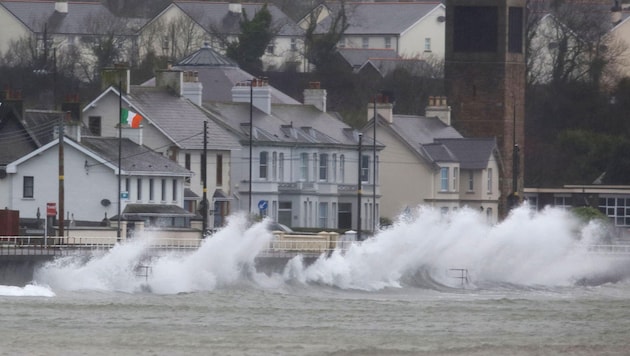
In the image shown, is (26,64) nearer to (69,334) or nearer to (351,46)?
(351,46)

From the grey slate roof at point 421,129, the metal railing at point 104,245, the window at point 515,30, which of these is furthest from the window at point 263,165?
the window at point 515,30

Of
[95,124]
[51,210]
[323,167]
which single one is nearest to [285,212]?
[323,167]

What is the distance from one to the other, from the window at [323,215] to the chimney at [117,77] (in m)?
11.1

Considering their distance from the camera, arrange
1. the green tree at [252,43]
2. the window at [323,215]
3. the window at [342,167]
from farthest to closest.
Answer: the green tree at [252,43], the window at [342,167], the window at [323,215]

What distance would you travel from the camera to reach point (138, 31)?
15562 cm

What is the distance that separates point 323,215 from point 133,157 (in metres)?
14.9

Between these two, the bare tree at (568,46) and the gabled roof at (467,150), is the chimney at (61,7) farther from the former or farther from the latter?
the gabled roof at (467,150)

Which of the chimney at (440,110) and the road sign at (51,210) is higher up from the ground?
the chimney at (440,110)

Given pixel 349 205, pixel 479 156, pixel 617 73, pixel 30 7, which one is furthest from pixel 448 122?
pixel 30 7

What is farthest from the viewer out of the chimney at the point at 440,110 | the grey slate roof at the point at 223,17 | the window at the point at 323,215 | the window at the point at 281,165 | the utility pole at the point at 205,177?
the grey slate roof at the point at 223,17

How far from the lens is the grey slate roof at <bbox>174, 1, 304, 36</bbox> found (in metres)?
162

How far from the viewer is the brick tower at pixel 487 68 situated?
12975 cm

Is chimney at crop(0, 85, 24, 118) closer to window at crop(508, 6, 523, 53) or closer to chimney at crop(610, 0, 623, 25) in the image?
window at crop(508, 6, 523, 53)

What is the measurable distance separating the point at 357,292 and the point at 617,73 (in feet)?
228
